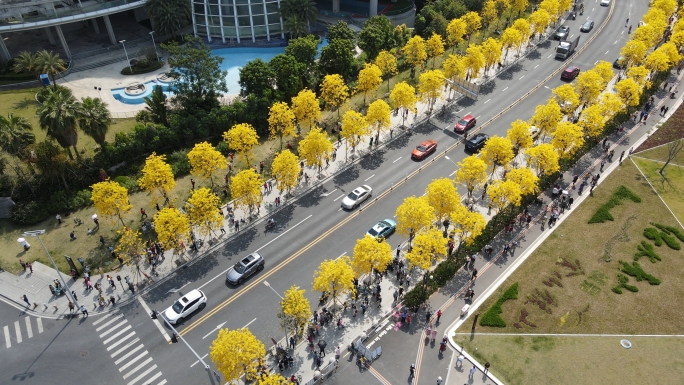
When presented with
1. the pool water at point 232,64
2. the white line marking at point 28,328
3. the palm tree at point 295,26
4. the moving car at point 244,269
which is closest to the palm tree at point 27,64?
the pool water at point 232,64

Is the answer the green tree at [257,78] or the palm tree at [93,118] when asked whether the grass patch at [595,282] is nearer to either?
the green tree at [257,78]

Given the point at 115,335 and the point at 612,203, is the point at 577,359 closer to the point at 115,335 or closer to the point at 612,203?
the point at 612,203

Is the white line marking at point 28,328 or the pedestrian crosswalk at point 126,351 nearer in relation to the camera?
the pedestrian crosswalk at point 126,351

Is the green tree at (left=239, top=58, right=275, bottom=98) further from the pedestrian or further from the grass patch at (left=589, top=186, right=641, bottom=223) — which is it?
the grass patch at (left=589, top=186, right=641, bottom=223)

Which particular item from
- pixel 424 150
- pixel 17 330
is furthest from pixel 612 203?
pixel 17 330

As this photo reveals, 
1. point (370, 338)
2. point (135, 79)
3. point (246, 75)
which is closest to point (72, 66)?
point (135, 79)

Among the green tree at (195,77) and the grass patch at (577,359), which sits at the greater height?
the green tree at (195,77)

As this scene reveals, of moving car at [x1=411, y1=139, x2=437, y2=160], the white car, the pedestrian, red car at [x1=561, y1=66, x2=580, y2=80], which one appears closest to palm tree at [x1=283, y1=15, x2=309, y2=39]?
moving car at [x1=411, y1=139, x2=437, y2=160]

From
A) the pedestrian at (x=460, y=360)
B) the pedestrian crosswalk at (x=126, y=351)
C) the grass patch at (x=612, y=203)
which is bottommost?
the pedestrian crosswalk at (x=126, y=351)
